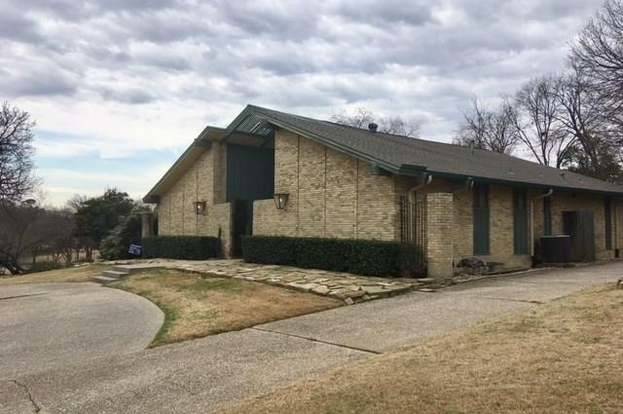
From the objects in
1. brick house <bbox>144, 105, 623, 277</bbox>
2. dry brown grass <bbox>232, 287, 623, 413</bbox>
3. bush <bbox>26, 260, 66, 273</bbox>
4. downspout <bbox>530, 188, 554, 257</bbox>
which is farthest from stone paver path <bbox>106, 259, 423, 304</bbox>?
bush <bbox>26, 260, 66, 273</bbox>

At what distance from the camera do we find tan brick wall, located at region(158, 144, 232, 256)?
19188 mm

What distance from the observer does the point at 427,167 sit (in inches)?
493

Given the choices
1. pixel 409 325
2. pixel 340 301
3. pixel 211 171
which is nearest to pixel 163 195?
pixel 211 171

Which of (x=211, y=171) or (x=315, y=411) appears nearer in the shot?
(x=315, y=411)

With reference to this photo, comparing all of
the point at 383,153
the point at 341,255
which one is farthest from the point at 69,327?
the point at 383,153

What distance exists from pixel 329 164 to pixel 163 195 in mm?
11316

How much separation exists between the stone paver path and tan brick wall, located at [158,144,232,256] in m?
4.06

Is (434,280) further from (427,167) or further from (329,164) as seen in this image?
(329,164)

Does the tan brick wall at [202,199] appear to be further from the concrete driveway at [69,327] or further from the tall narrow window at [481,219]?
the tall narrow window at [481,219]

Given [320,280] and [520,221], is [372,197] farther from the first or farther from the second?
[520,221]

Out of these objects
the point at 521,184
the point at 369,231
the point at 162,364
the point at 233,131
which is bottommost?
the point at 162,364

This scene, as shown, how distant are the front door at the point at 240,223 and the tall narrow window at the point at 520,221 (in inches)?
345

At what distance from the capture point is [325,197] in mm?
14508

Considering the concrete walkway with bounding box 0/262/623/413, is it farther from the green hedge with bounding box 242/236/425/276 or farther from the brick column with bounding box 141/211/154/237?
the brick column with bounding box 141/211/154/237
